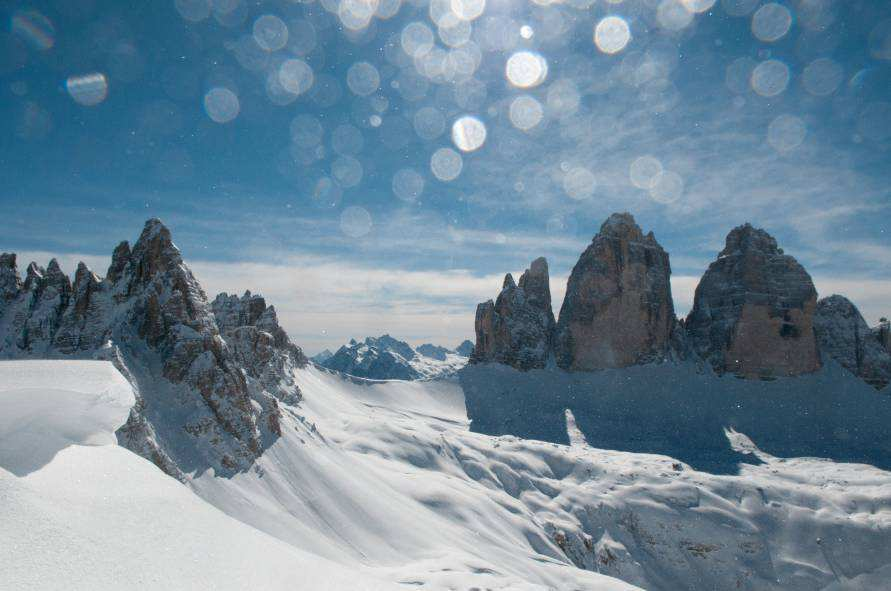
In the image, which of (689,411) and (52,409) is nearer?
(52,409)

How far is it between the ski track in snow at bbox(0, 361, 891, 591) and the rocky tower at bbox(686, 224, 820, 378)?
64.9 feet

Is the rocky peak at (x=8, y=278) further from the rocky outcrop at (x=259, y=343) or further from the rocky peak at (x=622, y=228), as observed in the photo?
the rocky peak at (x=622, y=228)

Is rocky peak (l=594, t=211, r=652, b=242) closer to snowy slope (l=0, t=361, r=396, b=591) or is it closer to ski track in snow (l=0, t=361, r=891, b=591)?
ski track in snow (l=0, t=361, r=891, b=591)

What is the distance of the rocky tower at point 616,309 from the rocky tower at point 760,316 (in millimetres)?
8615

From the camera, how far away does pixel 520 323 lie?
90.0 m

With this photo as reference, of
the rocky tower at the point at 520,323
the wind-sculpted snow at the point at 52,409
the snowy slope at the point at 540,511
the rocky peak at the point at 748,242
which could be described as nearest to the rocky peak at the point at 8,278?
the snowy slope at the point at 540,511

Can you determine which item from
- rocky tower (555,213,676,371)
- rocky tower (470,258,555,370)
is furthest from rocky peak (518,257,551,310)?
rocky tower (555,213,676,371)

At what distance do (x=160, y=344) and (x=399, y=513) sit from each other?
15828 mm


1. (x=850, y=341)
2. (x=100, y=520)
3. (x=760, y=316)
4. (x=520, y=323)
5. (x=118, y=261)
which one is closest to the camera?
(x=100, y=520)

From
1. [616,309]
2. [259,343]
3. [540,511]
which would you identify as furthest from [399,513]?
[616,309]

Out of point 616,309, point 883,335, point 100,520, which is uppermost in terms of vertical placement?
point 616,309

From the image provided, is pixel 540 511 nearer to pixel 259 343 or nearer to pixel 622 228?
pixel 259 343

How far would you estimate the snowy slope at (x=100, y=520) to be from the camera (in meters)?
4.47

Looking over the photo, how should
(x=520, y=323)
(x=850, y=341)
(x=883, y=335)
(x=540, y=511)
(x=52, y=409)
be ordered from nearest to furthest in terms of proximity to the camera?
(x=52, y=409) → (x=540, y=511) → (x=883, y=335) → (x=850, y=341) → (x=520, y=323)
